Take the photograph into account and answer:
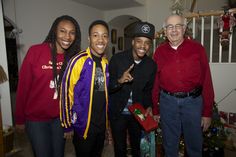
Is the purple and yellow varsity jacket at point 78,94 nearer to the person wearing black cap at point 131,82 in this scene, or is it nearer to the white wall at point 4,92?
the person wearing black cap at point 131,82

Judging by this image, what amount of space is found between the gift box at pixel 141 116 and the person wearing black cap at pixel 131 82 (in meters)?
0.06

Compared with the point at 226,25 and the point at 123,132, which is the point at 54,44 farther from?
the point at 226,25

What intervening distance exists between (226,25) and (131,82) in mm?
1826

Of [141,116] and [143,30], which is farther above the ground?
[143,30]

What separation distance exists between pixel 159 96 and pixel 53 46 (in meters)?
1.09

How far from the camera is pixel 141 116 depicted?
1736mm

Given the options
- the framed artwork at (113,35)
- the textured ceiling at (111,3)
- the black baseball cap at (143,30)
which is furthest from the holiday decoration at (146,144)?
the framed artwork at (113,35)

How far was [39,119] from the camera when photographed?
148 cm

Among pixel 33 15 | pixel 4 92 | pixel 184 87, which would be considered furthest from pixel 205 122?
pixel 33 15

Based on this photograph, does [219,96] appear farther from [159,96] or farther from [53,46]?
[53,46]

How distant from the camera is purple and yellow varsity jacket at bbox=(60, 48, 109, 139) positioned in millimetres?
1430

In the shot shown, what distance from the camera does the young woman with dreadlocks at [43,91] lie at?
4.75ft

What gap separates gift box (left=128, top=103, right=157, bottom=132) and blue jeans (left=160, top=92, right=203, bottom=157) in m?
0.20

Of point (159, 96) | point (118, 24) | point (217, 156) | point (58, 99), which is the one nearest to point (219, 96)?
point (217, 156)
